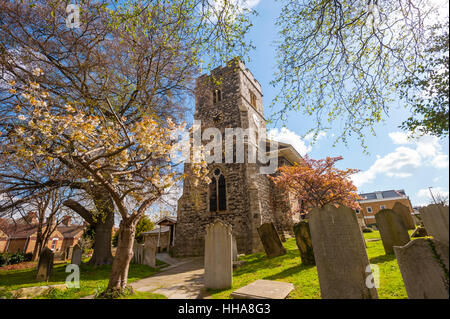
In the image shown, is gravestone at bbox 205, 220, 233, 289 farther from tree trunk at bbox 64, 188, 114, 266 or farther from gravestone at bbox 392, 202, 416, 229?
gravestone at bbox 392, 202, 416, 229

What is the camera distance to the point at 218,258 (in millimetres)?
5637

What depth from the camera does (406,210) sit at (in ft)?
36.9

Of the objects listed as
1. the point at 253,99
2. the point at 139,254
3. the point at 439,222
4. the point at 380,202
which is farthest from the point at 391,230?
the point at 380,202

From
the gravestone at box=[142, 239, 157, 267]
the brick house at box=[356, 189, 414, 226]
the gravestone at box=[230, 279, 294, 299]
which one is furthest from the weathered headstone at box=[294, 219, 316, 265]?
the brick house at box=[356, 189, 414, 226]

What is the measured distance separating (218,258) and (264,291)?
1.78m

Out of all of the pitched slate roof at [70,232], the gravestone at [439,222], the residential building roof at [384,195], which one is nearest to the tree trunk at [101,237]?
the gravestone at [439,222]

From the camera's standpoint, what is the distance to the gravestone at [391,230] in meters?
6.14

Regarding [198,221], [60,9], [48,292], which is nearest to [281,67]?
[60,9]

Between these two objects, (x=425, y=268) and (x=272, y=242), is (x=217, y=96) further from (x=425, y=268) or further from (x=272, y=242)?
(x=425, y=268)

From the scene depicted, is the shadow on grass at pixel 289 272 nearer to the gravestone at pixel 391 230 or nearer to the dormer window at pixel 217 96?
the gravestone at pixel 391 230

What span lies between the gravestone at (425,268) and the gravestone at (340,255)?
703mm

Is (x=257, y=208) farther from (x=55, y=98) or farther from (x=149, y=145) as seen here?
(x=55, y=98)
